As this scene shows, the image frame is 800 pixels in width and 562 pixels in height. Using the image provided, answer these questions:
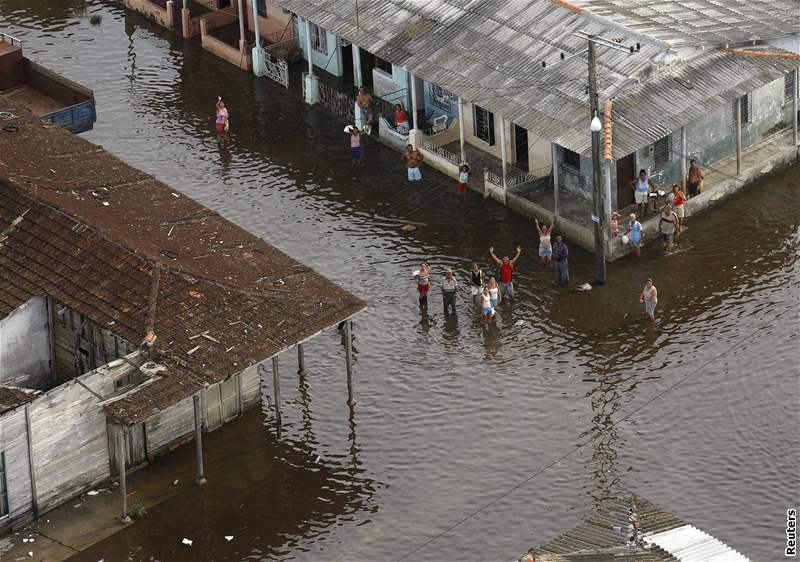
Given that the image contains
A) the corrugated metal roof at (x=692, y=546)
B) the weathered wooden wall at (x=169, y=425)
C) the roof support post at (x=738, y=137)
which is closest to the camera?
the corrugated metal roof at (x=692, y=546)

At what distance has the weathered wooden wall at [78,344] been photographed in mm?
42094

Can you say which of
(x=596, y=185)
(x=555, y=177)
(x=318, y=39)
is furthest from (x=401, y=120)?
(x=596, y=185)

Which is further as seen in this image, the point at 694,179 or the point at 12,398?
the point at 694,179

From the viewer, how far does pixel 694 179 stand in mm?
52031

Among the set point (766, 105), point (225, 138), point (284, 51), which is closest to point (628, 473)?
point (766, 105)

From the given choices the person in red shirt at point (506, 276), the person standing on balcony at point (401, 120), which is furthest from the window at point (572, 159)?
the person standing on balcony at point (401, 120)

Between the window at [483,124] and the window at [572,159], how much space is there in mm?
3859

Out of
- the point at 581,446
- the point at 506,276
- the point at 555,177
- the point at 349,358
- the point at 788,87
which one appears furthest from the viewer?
the point at 788,87

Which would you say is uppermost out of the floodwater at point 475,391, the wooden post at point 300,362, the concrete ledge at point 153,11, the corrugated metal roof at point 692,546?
the corrugated metal roof at point 692,546

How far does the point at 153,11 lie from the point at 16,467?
3305cm

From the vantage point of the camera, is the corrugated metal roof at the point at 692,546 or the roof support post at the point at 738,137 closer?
the corrugated metal roof at the point at 692,546

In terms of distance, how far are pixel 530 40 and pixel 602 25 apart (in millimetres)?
2373

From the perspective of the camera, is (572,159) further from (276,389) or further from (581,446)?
(276,389)

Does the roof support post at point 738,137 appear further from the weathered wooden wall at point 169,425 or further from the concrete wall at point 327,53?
the weathered wooden wall at point 169,425
